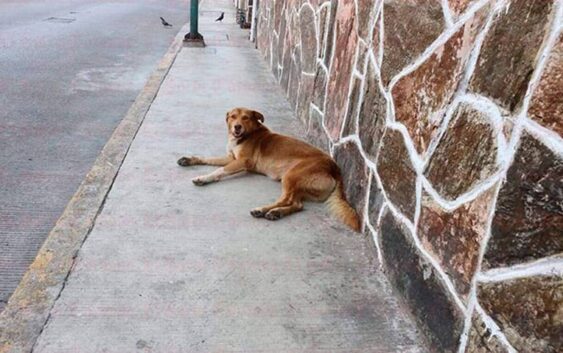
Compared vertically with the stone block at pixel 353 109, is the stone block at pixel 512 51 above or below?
above

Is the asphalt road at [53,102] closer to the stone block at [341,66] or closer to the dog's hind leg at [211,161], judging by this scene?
the dog's hind leg at [211,161]

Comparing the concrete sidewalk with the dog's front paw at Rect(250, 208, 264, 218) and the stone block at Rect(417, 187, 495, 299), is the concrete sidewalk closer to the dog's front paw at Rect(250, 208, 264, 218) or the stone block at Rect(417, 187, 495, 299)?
the dog's front paw at Rect(250, 208, 264, 218)

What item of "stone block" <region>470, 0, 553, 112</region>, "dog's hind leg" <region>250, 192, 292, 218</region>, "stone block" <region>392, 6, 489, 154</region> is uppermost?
"stone block" <region>470, 0, 553, 112</region>

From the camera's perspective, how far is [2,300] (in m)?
2.64

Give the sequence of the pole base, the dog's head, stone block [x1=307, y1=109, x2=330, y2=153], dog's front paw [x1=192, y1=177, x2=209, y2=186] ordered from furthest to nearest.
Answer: the pole base
stone block [x1=307, y1=109, x2=330, y2=153]
the dog's head
dog's front paw [x1=192, y1=177, x2=209, y2=186]

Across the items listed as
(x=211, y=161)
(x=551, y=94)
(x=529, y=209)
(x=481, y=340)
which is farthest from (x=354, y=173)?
(x=551, y=94)

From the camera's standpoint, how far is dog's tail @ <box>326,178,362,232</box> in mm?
3356

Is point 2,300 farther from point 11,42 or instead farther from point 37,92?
point 11,42

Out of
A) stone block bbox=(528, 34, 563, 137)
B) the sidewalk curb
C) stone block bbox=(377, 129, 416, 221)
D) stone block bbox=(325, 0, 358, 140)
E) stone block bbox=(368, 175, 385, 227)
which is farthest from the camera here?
stone block bbox=(325, 0, 358, 140)

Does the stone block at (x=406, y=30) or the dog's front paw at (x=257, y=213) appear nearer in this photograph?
the stone block at (x=406, y=30)

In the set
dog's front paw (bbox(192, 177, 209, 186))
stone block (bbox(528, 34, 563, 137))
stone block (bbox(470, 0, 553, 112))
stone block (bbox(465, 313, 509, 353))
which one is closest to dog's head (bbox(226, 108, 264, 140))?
dog's front paw (bbox(192, 177, 209, 186))

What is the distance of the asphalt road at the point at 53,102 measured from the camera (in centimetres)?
350

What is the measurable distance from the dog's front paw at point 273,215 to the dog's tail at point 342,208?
393mm

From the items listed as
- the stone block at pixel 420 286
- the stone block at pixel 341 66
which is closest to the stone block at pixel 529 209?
the stone block at pixel 420 286
